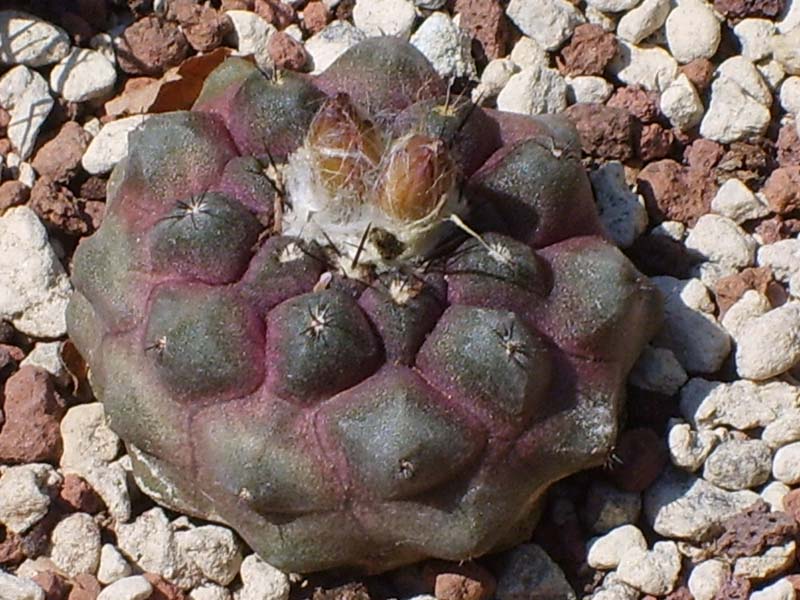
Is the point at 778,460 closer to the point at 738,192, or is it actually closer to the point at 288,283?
the point at 738,192

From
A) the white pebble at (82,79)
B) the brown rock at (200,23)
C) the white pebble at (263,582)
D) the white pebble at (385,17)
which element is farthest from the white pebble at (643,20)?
the white pebble at (263,582)

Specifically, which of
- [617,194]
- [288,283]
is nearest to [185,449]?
[288,283]

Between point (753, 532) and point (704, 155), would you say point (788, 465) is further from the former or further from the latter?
point (704, 155)

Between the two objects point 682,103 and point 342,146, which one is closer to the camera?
point 342,146

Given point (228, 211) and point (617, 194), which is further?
point (617, 194)

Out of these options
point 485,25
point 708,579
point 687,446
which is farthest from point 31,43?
point 708,579

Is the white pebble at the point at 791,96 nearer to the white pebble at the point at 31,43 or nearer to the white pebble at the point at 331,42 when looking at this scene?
the white pebble at the point at 331,42

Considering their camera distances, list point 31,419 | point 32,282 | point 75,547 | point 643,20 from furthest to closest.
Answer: point 643,20
point 32,282
point 31,419
point 75,547
